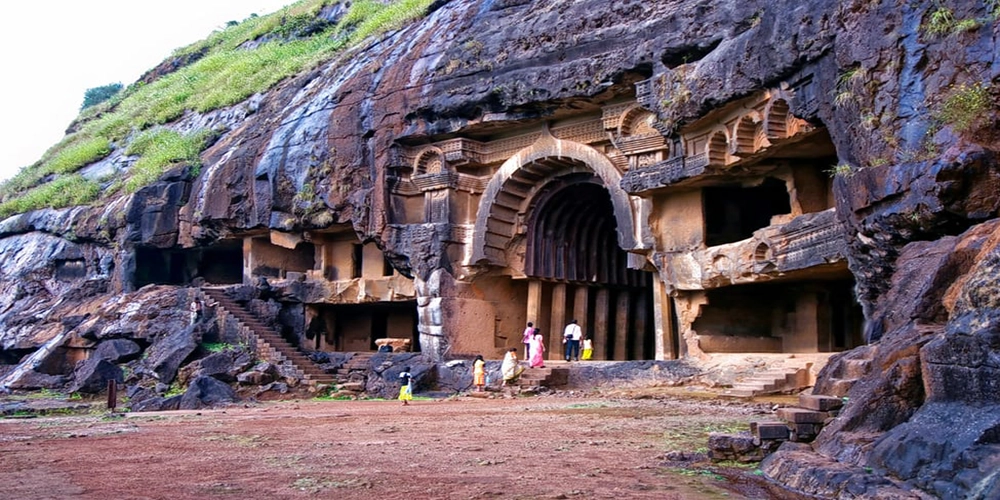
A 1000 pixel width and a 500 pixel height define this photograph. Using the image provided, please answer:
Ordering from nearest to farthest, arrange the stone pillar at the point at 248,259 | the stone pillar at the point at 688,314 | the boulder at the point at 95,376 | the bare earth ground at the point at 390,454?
1. the bare earth ground at the point at 390,454
2. the stone pillar at the point at 688,314
3. the boulder at the point at 95,376
4. the stone pillar at the point at 248,259

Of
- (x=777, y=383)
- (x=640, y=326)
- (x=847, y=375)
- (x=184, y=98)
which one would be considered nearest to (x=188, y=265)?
(x=184, y=98)

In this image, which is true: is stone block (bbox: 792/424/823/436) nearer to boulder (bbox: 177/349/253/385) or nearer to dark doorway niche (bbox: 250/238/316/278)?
boulder (bbox: 177/349/253/385)

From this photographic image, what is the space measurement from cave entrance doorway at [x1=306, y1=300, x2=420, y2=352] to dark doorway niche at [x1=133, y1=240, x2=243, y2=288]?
13.8 feet

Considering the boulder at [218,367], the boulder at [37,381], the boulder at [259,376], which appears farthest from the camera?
the boulder at [37,381]

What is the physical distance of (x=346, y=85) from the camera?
1005 inches

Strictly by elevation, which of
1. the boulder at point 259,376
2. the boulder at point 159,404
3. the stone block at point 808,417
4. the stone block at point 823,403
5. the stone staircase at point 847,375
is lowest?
the boulder at point 159,404

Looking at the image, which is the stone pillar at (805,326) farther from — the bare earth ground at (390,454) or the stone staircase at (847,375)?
the stone staircase at (847,375)

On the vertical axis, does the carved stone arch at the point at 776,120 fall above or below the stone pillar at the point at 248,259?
above

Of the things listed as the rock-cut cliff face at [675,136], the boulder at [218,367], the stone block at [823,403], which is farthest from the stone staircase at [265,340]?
the stone block at [823,403]

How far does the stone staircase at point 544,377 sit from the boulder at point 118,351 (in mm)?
11317

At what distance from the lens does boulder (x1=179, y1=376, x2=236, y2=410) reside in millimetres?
18906

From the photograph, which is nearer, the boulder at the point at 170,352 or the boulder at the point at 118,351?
the boulder at the point at 170,352

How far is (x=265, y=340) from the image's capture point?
2439 centimetres

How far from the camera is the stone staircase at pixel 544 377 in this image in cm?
1859
